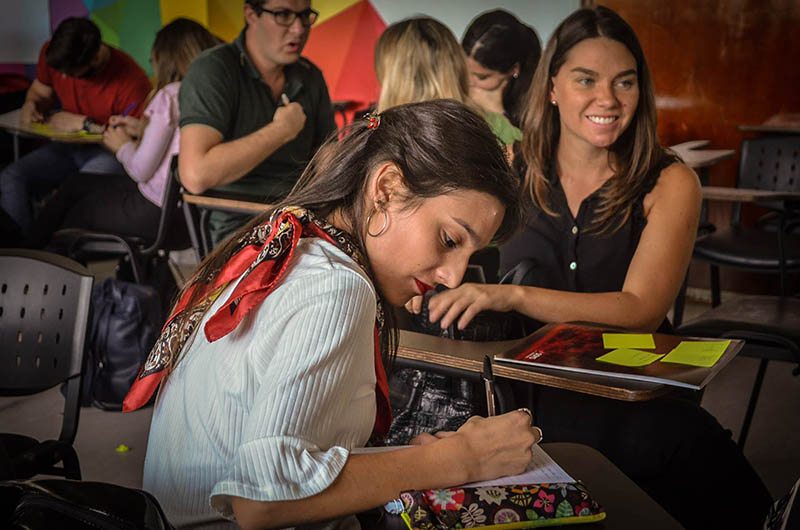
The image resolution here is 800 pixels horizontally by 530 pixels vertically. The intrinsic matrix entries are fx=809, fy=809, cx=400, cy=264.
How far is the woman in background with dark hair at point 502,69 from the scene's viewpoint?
366 centimetres

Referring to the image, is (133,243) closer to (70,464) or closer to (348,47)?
(70,464)

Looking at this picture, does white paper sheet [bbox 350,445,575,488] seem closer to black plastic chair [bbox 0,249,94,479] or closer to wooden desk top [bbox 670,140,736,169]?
black plastic chair [bbox 0,249,94,479]

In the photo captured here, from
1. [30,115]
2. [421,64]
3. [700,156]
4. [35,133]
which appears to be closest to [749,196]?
[700,156]

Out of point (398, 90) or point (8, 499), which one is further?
point (398, 90)

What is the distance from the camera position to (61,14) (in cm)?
570

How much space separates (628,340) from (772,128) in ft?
10.9

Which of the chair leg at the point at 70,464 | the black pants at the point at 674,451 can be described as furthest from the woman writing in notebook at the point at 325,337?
the black pants at the point at 674,451

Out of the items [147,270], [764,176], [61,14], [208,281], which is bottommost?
[147,270]

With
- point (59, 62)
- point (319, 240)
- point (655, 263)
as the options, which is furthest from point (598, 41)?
point (59, 62)

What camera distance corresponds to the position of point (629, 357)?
56.5 inches

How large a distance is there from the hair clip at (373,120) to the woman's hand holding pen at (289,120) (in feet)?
5.14

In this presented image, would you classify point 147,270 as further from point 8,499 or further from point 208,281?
point 8,499

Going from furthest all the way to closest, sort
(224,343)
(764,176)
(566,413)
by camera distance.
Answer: (764,176), (566,413), (224,343)

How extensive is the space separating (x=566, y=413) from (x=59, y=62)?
11.8 ft
